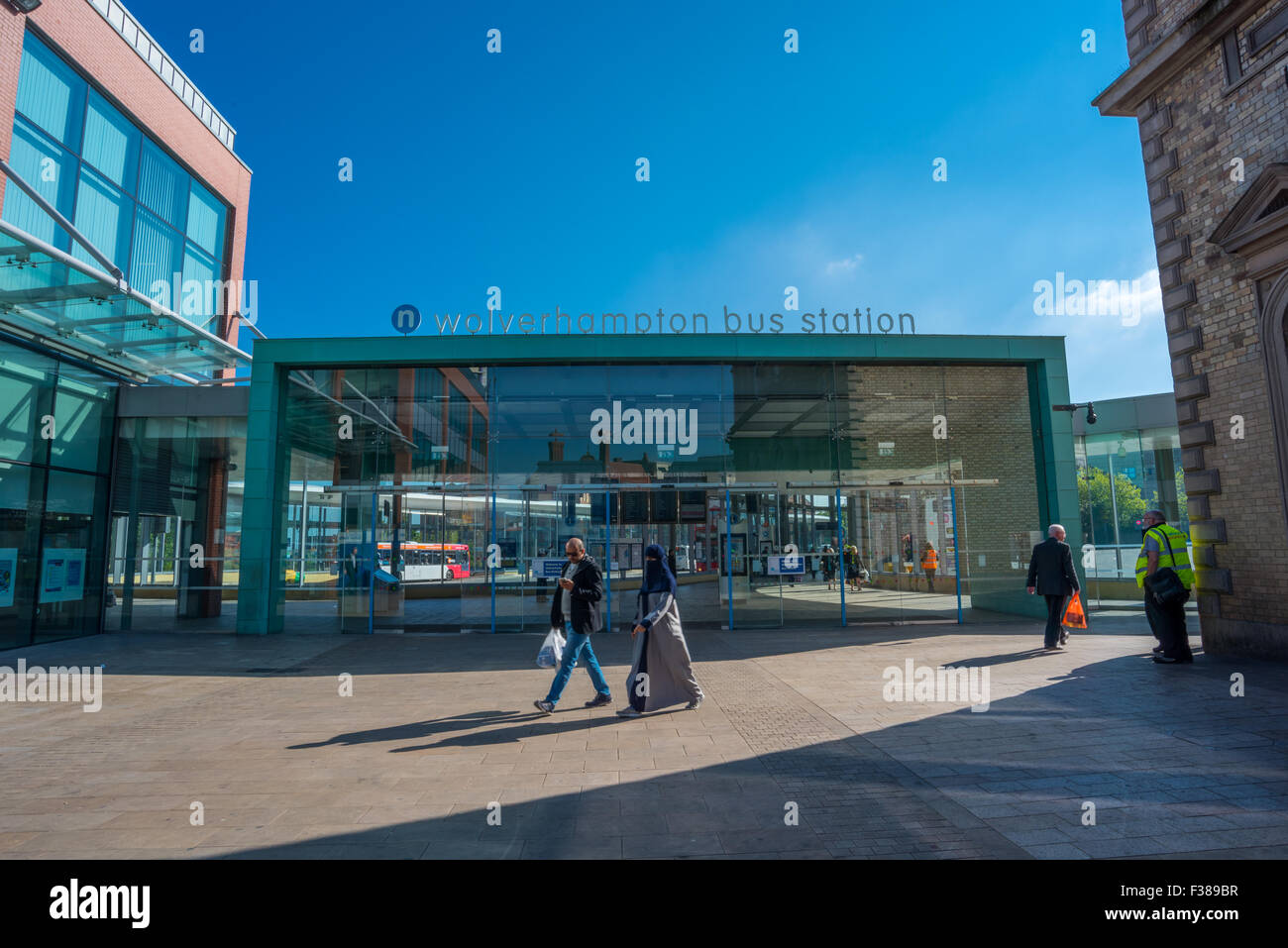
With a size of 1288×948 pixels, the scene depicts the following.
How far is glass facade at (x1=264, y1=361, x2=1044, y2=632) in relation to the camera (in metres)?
14.5

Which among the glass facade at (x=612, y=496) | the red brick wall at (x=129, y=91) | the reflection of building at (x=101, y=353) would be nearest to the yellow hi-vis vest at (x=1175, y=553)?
the glass facade at (x=612, y=496)

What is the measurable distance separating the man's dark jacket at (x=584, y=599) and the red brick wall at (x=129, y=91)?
605 inches

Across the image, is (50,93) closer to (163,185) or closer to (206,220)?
(163,185)

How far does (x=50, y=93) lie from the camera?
49.2 ft

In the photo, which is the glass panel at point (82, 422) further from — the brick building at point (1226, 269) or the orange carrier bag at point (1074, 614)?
the brick building at point (1226, 269)

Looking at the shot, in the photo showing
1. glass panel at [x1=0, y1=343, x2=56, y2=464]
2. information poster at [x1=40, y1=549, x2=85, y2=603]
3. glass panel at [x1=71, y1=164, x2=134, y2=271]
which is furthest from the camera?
glass panel at [x1=71, y1=164, x2=134, y2=271]

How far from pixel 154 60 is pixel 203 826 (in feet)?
72.5

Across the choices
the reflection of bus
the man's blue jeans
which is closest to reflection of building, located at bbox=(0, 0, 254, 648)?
the reflection of bus

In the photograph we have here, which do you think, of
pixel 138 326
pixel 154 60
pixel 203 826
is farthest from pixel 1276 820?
pixel 154 60

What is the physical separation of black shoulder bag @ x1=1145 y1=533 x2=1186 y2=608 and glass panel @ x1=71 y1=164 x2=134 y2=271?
20.5 metres

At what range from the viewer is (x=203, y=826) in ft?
13.7

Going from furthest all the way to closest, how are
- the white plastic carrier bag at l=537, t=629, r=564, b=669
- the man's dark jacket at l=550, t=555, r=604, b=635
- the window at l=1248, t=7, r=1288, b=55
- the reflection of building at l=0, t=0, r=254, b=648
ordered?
1. the reflection of building at l=0, t=0, r=254, b=648
2. the window at l=1248, t=7, r=1288, b=55
3. the white plastic carrier bag at l=537, t=629, r=564, b=669
4. the man's dark jacket at l=550, t=555, r=604, b=635

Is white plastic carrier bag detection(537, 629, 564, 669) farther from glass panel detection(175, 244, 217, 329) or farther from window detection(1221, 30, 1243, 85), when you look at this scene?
glass panel detection(175, 244, 217, 329)
